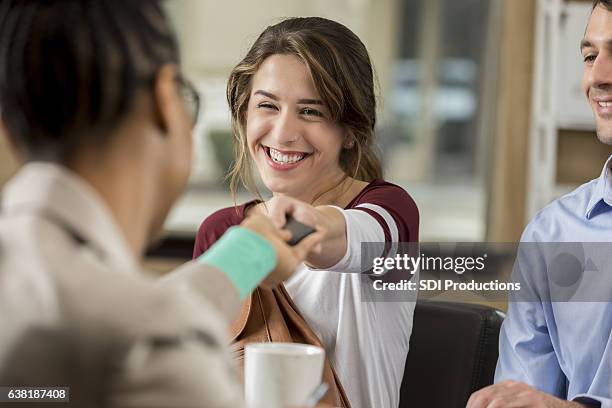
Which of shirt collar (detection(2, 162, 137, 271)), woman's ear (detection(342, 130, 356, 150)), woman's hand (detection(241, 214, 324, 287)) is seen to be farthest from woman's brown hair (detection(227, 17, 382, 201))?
shirt collar (detection(2, 162, 137, 271))

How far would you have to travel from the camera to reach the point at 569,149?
139 inches

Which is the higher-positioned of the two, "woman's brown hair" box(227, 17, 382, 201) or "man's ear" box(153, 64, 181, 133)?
"woman's brown hair" box(227, 17, 382, 201)

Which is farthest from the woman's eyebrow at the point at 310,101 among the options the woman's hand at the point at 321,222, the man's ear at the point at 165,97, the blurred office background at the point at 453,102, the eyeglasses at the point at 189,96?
the blurred office background at the point at 453,102

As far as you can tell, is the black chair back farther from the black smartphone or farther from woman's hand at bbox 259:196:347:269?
the black smartphone

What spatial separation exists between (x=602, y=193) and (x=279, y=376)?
880mm

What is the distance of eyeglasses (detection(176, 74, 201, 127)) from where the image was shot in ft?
2.70

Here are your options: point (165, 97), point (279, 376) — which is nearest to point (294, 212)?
point (279, 376)

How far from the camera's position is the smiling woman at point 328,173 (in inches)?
60.7

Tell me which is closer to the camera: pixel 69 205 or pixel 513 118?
pixel 69 205

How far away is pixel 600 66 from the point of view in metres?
1.65

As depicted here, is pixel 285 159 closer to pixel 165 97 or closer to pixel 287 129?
pixel 287 129

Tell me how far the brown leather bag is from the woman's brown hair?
1.18ft

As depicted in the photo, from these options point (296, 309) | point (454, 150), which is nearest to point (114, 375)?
point (296, 309)

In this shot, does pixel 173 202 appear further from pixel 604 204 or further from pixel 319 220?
pixel 604 204
